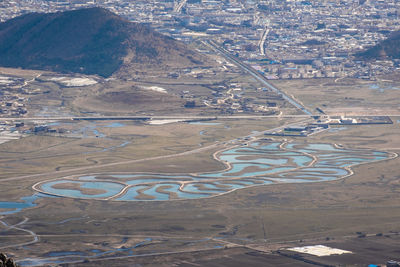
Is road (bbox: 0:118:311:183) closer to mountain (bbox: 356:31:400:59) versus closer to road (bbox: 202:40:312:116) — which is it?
road (bbox: 202:40:312:116)

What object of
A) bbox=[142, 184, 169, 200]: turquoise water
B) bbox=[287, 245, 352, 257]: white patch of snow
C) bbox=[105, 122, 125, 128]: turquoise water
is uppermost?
bbox=[287, 245, 352, 257]: white patch of snow

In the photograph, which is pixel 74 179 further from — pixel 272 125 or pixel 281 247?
pixel 272 125

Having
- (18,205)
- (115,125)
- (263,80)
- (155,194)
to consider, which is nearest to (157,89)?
(263,80)

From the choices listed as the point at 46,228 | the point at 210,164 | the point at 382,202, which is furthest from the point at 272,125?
the point at 46,228

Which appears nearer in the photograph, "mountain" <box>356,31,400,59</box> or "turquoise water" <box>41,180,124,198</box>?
"turquoise water" <box>41,180,124,198</box>

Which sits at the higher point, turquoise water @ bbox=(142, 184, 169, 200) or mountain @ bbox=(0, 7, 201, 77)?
mountain @ bbox=(0, 7, 201, 77)

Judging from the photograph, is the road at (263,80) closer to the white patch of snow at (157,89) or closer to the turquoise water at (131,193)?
the white patch of snow at (157,89)

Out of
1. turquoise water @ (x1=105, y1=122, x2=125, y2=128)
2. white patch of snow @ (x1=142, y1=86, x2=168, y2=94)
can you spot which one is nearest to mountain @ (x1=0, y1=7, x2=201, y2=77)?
white patch of snow @ (x1=142, y1=86, x2=168, y2=94)

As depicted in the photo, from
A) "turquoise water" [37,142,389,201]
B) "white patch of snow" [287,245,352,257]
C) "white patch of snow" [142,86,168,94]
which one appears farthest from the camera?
"white patch of snow" [142,86,168,94]
